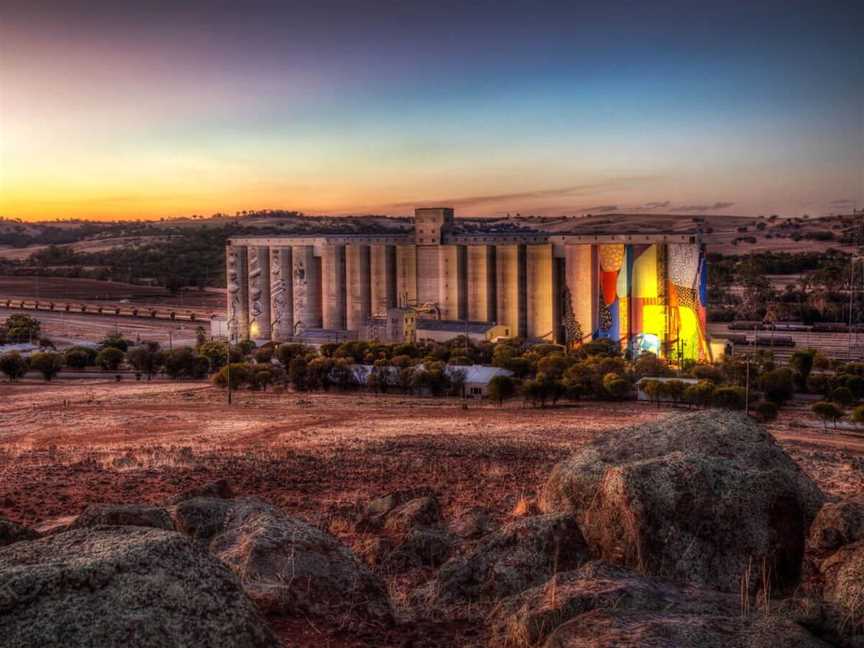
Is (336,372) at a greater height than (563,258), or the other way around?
(563,258)

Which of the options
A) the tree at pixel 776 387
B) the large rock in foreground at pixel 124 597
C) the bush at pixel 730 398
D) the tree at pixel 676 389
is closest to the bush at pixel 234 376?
the tree at pixel 676 389

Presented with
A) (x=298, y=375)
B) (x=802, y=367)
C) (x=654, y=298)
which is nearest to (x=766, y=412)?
(x=802, y=367)

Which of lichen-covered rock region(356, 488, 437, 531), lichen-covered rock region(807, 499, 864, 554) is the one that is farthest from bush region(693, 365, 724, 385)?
lichen-covered rock region(807, 499, 864, 554)

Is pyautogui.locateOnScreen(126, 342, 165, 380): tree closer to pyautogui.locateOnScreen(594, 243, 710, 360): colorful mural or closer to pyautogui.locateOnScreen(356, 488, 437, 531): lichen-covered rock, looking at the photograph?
pyautogui.locateOnScreen(594, 243, 710, 360): colorful mural

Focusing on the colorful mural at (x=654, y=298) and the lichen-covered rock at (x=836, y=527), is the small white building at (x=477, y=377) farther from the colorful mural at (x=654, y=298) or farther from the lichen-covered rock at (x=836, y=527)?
the lichen-covered rock at (x=836, y=527)

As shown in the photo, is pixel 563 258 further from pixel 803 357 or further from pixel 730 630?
pixel 730 630

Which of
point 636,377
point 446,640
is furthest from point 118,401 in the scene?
point 446,640
